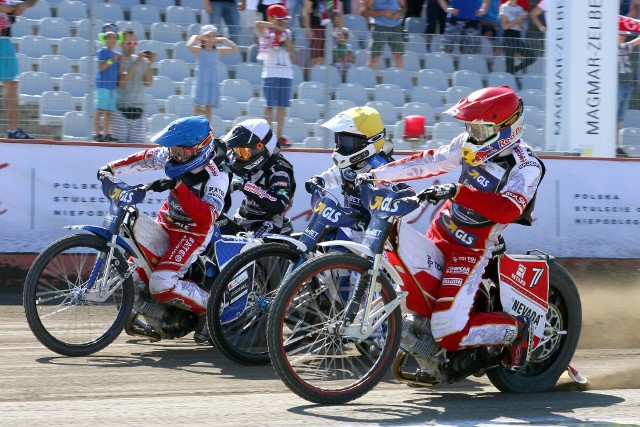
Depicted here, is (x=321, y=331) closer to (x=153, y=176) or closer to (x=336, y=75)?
(x=153, y=176)

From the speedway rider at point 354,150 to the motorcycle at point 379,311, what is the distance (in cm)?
134

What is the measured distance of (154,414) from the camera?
18.8 ft

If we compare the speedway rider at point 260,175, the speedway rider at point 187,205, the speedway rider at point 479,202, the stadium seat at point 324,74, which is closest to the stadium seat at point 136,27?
the stadium seat at point 324,74

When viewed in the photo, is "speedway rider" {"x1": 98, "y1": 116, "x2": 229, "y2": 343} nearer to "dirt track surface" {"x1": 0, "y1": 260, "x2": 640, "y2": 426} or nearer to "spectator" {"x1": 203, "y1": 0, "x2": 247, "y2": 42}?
"dirt track surface" {"x1": 0, "y1": 260, "x2": 640, "y2": 426}

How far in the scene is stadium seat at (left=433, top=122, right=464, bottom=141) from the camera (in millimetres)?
12600

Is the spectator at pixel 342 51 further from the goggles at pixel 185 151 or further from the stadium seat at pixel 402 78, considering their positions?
the goggles at pixel 185 151

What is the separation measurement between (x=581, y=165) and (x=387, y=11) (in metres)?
3.41

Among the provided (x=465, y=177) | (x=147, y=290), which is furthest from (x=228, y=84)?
(x=465, y=177)

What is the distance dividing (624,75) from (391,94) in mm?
3179

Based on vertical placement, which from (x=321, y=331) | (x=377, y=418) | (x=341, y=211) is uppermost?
(x=341, y=211)

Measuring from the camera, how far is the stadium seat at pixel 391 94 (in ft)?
41.6

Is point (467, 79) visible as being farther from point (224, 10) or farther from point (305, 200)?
point (224, 10)

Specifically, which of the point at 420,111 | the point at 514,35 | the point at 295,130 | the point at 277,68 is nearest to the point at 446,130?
the point at 420,111

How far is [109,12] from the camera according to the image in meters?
12.8
